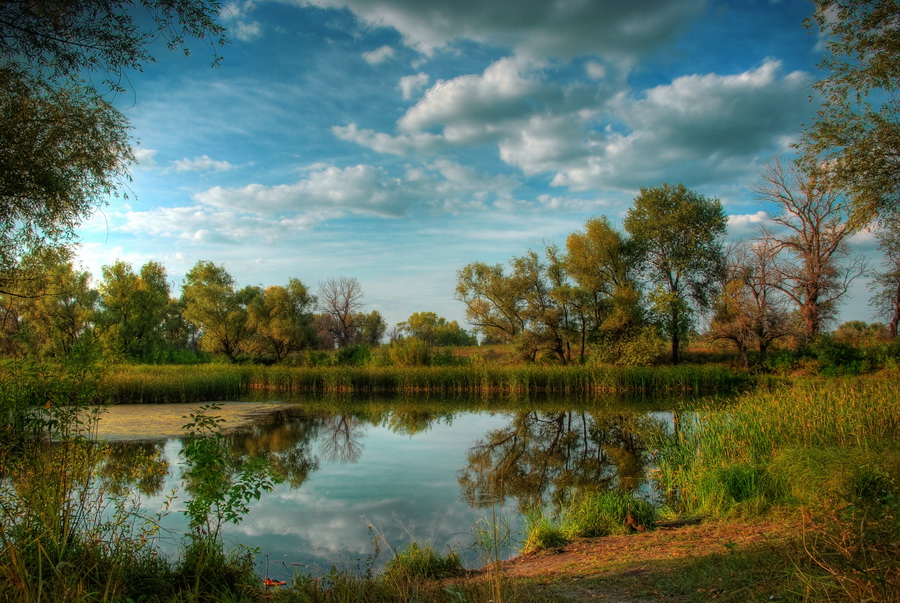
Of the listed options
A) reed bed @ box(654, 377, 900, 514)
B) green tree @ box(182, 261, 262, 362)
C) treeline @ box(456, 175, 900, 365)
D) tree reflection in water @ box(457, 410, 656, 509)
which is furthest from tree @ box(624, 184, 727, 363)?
green tree @ box(182, 261, 262, 362)

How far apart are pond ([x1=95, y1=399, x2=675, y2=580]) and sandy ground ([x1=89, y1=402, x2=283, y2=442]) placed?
178 mm

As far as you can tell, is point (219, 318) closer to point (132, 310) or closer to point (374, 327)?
point (132, 310)

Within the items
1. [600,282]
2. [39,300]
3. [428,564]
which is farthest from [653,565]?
[600,282]

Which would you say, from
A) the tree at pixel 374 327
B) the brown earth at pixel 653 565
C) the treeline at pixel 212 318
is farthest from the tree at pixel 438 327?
the brown earth at pixel 653 565

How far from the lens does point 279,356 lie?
124 ft

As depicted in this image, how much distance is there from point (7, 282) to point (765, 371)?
103 ft

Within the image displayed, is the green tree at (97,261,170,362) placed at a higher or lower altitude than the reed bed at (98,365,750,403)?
higher

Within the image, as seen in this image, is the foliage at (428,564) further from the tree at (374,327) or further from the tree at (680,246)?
the tree at (374,327)

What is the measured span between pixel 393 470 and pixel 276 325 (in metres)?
27.8

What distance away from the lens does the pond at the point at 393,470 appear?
7.07m

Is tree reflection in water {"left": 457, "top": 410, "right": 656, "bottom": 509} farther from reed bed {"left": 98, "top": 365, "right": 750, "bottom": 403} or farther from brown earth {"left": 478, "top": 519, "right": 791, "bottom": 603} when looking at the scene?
reed bed {"left": 98, "top": 365, "right": 750, "bottom": 403}

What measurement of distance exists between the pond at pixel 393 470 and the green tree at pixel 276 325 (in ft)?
56.7

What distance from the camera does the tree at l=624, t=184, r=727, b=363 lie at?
3203 cm

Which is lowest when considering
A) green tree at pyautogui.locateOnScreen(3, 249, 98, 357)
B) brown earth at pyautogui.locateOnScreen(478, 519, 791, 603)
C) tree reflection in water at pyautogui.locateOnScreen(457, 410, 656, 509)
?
tree reflection in water at pyautogui.locateOnScreen(457, 410, 656, 509)
